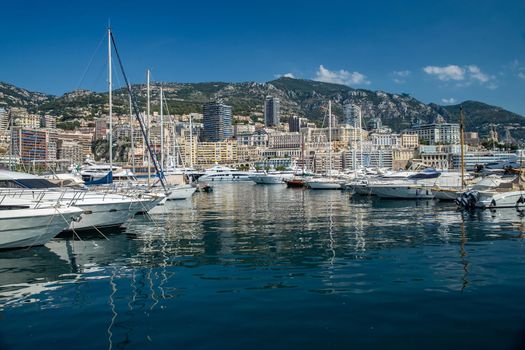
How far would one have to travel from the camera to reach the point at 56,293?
12.4 meters

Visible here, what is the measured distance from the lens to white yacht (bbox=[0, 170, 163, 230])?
842 inches

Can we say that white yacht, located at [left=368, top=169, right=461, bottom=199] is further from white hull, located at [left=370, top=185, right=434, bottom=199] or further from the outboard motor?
the outboard motor

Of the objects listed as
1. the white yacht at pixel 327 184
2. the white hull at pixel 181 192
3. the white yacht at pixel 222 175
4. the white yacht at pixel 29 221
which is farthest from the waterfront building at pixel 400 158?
the white yacht at pixel 29 221

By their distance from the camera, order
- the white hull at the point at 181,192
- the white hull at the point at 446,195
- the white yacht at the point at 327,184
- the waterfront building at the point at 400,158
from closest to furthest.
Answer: the white hull at the point at 446,195, the white hull at the point at 181,192, the white yacht at the point at 327,184, the waterfront building at the point at 400,158

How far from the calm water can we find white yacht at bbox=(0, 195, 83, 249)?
0.55m

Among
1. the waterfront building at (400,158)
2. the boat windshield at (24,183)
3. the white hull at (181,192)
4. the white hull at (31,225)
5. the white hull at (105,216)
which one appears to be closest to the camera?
the white hull at (31,225)

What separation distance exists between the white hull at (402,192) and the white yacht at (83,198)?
96.4ft

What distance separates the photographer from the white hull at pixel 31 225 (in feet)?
57.4

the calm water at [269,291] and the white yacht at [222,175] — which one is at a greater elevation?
the white yacht at [222,175]

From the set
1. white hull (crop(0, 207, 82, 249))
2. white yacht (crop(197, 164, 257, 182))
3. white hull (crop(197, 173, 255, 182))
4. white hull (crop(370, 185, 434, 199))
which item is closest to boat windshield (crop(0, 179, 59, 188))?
white hull (crop(0, 207, 82, 249))

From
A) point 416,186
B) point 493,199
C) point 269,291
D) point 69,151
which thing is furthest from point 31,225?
point 69,151

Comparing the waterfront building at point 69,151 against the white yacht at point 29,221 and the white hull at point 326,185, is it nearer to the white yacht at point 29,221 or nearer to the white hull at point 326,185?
the white hull at point 326,185

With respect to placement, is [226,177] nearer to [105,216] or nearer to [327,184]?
[327,184]

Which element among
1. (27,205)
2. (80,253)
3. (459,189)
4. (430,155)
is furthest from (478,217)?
(430,155)
